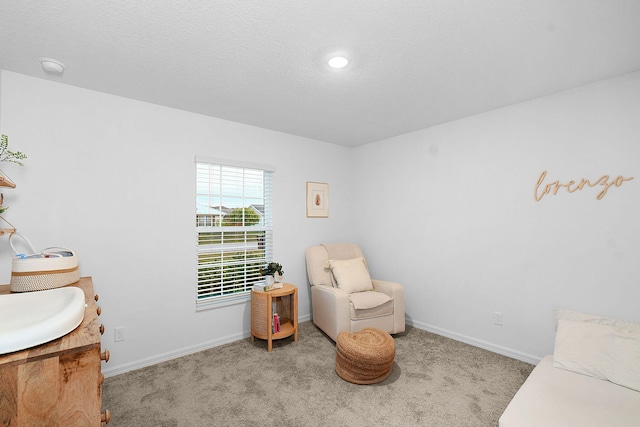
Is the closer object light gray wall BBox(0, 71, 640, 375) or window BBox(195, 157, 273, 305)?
light gray wall BBox(0, 71, 640, 375)

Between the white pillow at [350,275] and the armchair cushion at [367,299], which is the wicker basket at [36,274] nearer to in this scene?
the armchair cushion at [367,299]

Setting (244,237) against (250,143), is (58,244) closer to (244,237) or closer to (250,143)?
(244,237)

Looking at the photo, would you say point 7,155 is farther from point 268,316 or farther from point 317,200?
point 317,200

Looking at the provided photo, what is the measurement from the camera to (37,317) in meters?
0.96

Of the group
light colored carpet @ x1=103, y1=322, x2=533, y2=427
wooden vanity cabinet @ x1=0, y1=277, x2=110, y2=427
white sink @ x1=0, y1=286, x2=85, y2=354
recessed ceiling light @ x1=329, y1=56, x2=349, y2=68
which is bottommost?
light colored carpet @ x1=103, y1=322, x2=533, y2=427

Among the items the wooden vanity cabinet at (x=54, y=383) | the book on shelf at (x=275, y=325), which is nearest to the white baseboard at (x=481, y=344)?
the book on shelf at (x=275, y=325)

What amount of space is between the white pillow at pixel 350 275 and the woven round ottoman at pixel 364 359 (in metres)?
0.89

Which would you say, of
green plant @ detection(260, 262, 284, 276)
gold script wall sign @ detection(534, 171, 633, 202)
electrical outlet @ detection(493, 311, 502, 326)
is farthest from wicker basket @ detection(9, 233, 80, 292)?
gold script wall sign @ detection(534, 171, 633, 202)

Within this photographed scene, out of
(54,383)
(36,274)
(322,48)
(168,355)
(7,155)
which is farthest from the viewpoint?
(168,355)

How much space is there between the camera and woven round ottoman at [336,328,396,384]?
7.86 feet

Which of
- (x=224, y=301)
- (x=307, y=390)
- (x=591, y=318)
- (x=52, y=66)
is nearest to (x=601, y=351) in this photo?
(x=591, y=318)

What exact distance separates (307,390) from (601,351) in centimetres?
209

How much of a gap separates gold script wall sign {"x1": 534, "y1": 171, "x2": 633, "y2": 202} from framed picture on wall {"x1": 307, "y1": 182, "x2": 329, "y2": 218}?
7.94ft

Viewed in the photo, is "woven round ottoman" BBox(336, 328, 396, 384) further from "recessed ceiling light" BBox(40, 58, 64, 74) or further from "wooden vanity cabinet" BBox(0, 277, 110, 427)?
"recessed ceiling light" BBox(40, 58, 64, 74)
